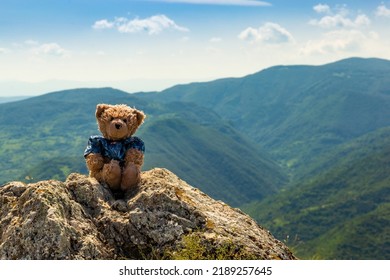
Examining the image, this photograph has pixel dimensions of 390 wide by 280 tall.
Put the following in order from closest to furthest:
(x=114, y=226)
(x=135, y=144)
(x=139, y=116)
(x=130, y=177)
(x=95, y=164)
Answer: (x=114, y=226) < (x=130, y=177) < (x=95, y=164) < (x=135, y=144) < (x=139, y=116)

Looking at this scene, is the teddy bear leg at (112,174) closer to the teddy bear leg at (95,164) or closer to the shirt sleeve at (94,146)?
the teddy bear leg at (95,164)

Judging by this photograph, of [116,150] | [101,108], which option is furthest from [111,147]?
[101,108]

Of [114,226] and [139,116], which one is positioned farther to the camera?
[139,116]

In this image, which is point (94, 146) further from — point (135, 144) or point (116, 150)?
point (135, 144)

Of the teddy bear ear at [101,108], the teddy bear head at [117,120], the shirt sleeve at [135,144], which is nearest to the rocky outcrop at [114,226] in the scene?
the shirt sleeve at [135,144]

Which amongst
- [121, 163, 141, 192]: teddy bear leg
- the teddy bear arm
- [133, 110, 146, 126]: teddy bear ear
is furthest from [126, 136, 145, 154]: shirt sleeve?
[121, 163, 141, 192]: teddy bear leg
